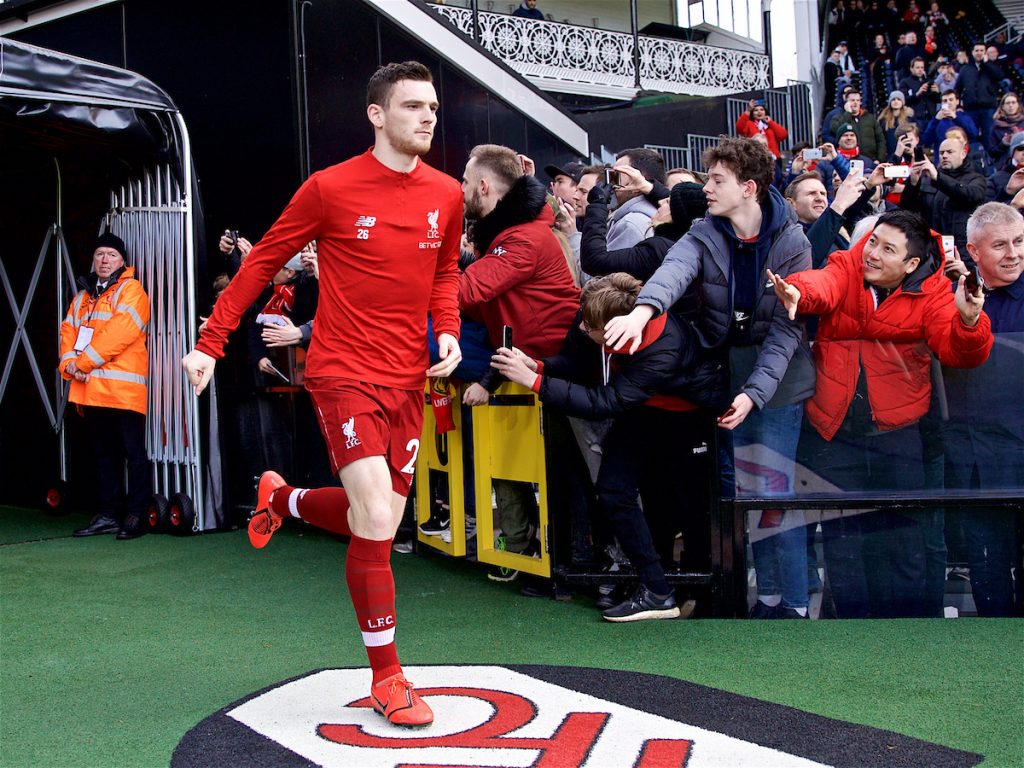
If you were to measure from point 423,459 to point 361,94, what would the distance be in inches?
129

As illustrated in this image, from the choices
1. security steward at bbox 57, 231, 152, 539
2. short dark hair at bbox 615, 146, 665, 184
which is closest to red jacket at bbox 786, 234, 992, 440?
short dark hair at bbox 615, 146, 665, 184

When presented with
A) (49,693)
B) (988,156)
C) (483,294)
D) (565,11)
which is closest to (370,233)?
(483,294)

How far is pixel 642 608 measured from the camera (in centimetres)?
530

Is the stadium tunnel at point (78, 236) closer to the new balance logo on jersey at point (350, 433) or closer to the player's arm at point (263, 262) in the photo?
the player's arm at point (263, 262)

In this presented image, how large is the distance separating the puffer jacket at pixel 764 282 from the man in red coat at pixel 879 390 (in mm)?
108

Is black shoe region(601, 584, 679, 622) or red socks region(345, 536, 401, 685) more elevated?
red socks region(345, 536, 401, 685)

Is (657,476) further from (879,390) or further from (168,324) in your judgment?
(168,324)

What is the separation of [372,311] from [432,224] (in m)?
0.40

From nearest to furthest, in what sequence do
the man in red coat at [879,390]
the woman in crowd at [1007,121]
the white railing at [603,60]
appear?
the man in red coat at [879,390] < the woman in crowd at [1007,121] < the white railing at [603,60]

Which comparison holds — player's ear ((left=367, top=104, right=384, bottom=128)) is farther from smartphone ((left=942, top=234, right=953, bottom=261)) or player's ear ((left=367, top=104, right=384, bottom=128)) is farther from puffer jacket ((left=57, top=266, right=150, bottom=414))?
puffer jacket ((left=57, top=266, right=150, bottom=414))

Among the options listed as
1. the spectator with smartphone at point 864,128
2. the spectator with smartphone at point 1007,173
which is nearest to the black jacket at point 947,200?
the spectator with smartphone at point 1007,173

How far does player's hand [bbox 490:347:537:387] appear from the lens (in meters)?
5.27

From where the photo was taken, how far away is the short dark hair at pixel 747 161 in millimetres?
5223

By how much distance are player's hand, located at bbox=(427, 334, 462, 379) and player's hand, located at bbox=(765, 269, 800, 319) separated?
58.5 inches
